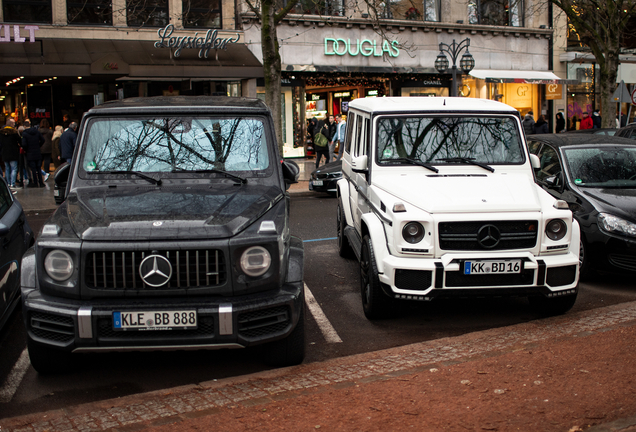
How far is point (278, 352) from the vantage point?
4945mm

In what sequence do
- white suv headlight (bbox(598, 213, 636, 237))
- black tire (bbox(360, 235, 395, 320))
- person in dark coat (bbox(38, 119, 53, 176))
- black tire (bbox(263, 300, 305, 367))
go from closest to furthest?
black tire (bbox(263, 300, 305, 367))
black tire (bbox(360, 235, 395, 320))
white suv headlight (bbox(598, 213, 636, 237))
person in dark coat (bbox(38, 119, 53, 176))

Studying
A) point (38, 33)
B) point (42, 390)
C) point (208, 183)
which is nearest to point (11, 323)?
point (42, 390)

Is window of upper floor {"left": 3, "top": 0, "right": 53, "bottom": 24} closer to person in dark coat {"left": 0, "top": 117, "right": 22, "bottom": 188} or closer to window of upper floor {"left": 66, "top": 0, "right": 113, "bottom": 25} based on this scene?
window of upper floor {"left": 66, "top": 0, "right": 113, "bottom": 25}

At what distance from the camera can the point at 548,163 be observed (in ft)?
28.7

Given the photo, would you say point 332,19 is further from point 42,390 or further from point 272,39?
point 42,390

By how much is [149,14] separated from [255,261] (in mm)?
21687

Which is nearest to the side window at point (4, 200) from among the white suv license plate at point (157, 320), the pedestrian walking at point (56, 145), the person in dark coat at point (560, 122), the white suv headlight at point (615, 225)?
the white suv license plate at point (157, 320)

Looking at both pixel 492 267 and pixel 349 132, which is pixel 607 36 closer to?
pixel 349 132

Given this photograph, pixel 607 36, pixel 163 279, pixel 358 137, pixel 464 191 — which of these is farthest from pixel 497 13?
pixel 163 279

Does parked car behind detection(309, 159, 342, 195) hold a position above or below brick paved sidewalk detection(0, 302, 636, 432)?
above

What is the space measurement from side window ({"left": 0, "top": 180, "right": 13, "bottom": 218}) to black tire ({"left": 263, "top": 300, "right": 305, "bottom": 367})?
297cm

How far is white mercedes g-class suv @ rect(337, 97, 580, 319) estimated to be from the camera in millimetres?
5730

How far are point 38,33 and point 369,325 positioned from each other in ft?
65.5

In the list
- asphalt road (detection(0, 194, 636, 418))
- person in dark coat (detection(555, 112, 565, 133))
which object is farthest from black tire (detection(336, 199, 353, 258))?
person in dark coat (detection(555, 112, 565, 133))
